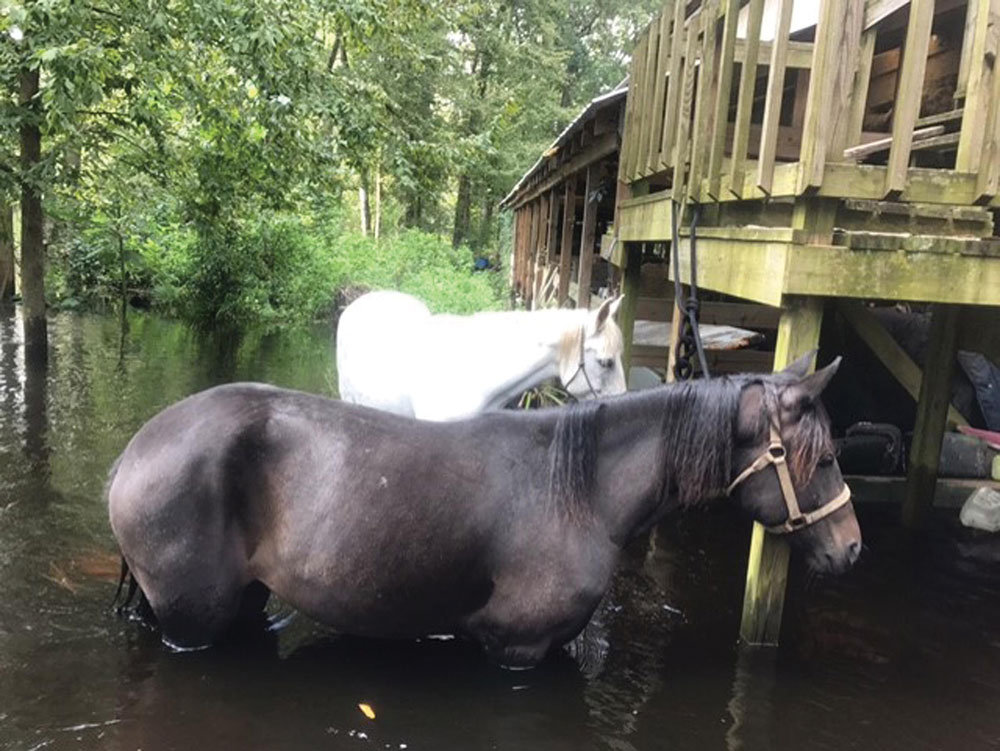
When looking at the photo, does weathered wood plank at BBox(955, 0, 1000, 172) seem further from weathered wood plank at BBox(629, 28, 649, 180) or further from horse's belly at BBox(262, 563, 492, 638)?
weathered wood plank at BBox(629, 28, 649, 180)

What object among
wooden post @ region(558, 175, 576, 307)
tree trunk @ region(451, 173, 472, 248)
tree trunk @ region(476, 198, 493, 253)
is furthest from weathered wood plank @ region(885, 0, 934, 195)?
tree trunk @ region(476, 198, 493, 253)

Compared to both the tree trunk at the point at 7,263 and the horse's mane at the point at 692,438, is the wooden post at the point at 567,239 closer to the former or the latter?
the horse's mane at the point at 692,438

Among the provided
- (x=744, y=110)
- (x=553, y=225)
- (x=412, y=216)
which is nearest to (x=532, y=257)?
(x=553, y=225)

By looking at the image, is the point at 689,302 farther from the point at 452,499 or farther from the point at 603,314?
the point at 452,499

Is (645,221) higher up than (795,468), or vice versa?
(645,221)

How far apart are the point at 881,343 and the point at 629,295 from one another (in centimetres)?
223

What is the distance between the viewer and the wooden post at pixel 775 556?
11.9ft

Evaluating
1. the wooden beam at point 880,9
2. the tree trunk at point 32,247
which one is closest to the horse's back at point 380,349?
the wooden beam at point 880,9

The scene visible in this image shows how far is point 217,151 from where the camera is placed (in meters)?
11.9

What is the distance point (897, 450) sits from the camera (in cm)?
705

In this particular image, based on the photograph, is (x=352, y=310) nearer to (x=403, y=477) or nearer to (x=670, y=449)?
(x=403, y=477)

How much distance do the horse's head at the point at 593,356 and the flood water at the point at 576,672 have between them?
48.7 inches

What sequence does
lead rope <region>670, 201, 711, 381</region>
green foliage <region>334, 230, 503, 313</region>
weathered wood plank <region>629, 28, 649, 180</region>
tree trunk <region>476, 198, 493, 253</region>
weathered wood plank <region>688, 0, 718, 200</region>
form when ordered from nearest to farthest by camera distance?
1. lead rope <region>670, 201, 711, 381</region>
2. weathered wood plank <region>688, 0, 718, 200</region>
3. weathered wood plank <region>629, 28, 649, 180</region>
4. green foliage <region>334, 230, 503, 313</region>
5. tree trunk <region>476, 198, 493, 253</region>

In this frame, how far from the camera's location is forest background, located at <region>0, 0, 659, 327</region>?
838 centimetres
